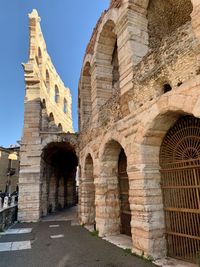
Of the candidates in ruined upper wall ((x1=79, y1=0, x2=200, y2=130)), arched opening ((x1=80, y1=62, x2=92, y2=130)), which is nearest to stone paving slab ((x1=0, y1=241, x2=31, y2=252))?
ruined upper wall ((x1=79, y1=0, x2=200, y2=130))

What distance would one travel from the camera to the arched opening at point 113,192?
20.8ft

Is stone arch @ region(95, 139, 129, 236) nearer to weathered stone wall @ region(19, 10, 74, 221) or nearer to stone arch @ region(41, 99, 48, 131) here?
weathered stone wall @ region(19, 10, 74, 221)

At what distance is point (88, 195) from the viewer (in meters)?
8.62

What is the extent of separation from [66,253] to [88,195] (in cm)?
366

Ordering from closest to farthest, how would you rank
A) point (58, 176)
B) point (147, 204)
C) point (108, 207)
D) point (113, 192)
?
point (147, 204) → point (108, 207) → point (113, 192) → point (58, 176)

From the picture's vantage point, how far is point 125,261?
166 inches

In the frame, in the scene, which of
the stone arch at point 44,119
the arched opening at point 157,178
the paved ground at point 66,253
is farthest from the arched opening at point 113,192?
the stone arch at point 44,119

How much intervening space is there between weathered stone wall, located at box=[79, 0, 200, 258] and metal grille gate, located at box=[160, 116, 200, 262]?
0.15m

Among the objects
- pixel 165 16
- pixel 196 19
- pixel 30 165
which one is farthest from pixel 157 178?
pixel 30 165

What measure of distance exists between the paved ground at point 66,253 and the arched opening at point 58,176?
5.30m

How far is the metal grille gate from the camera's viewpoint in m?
3.97

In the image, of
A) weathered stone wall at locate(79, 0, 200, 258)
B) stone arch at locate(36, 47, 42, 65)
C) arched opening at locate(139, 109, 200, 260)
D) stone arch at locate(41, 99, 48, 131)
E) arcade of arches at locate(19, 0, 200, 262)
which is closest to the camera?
weathered stone wall at locate(79, 0, 200, 258)

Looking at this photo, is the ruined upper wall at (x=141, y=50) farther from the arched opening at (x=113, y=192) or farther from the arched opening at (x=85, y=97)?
the arched opening at (x=113, y=192)

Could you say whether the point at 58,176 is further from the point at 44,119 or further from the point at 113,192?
the point at 113,192
